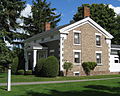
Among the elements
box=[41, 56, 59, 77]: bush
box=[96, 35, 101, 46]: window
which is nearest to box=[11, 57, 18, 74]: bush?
box=[41, 56, 59, 77]: bush

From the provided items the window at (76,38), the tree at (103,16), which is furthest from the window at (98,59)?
the tree at (103,16)

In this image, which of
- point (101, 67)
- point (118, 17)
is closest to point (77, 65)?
point (101, 67)

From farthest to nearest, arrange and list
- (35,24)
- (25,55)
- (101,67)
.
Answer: (35,24) → (25,55) → (101,67)

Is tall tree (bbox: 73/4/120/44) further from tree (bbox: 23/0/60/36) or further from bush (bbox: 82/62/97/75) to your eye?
bush (bbox: 82/62/97/75)

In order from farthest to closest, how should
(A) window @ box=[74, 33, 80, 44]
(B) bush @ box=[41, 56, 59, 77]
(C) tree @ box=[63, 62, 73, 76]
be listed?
(A) window @ box=[74, 33, 80, 44]
(C) tree @ box=[63, 62, 73, 76]
(B) bush @ box=[41, 56, 59, 77]

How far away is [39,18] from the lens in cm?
5184

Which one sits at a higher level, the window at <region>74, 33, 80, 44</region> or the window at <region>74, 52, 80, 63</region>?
the window at <region>74, 33, 80, 44</region>

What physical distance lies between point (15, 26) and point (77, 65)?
16.5 m

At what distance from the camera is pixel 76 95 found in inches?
421

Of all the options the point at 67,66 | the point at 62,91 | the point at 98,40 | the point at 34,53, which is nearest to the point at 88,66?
the point at 67,66

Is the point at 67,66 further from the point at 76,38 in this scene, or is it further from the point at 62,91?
the point at 62,91

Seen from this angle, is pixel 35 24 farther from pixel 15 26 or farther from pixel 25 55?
pixel 25 55

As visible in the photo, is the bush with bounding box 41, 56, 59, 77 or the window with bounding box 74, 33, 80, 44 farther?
the window with bounding box 74, 33, 80, 44

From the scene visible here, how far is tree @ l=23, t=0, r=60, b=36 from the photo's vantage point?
2021 inches
